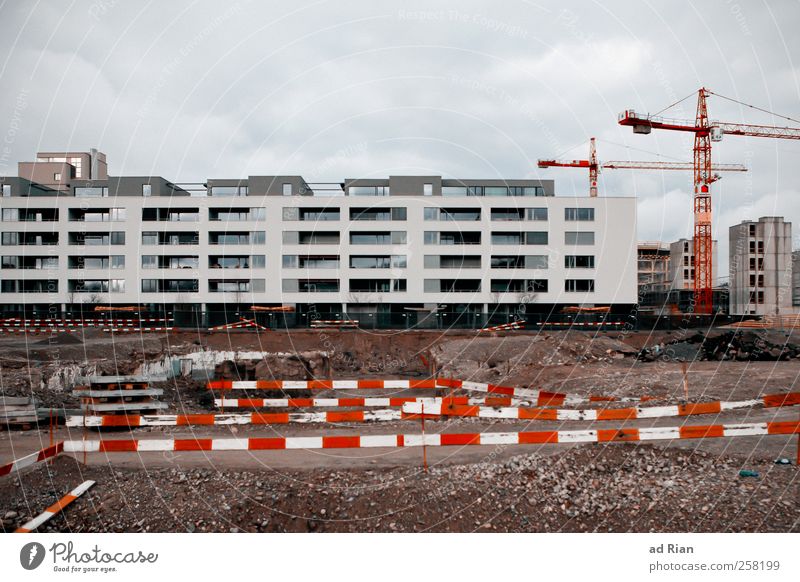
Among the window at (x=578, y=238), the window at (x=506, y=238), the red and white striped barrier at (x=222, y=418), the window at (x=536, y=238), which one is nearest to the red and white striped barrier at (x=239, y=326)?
the window at (x=506, y=238)

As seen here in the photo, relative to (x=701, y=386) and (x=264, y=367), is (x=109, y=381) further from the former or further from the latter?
(x=701, y=386)

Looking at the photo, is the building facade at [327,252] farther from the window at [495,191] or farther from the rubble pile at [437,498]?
the rubble pile at [437,498]

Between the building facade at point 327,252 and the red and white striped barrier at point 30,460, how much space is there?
38.3 m

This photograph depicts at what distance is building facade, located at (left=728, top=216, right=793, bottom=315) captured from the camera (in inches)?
1677

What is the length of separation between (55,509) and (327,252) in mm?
41156

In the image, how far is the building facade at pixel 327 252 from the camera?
152 ft

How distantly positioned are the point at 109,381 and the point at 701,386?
693 inches

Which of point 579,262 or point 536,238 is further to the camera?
point 536,238

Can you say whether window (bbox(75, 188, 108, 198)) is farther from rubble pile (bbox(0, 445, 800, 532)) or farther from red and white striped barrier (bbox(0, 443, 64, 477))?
rubble pile (bbox(0, 445, 800, 532))

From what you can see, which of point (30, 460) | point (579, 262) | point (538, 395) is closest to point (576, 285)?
point (579, 262)

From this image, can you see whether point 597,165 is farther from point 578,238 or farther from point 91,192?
point 91,192

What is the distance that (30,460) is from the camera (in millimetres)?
7125

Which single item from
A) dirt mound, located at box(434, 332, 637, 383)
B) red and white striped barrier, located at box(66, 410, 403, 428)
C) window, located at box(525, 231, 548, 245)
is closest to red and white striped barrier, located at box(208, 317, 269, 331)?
dirt mound, located at box(434, 332, 637, 383)

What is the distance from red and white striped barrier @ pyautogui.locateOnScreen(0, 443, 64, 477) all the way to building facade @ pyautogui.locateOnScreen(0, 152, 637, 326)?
3832 centimetres
